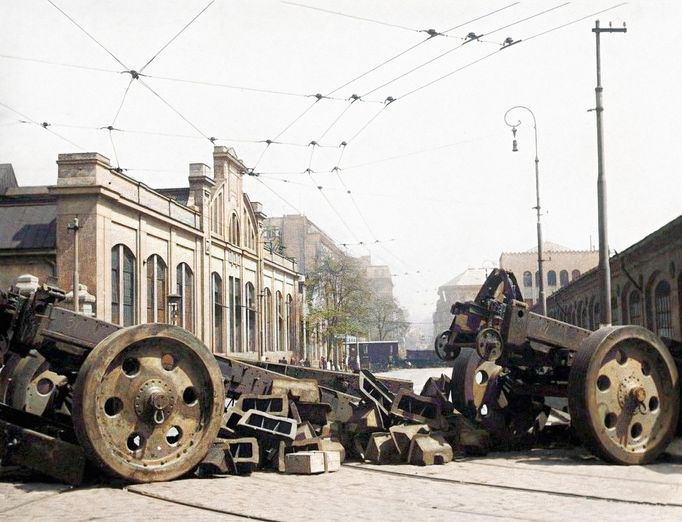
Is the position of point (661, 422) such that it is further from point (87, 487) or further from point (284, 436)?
point (87, 487)

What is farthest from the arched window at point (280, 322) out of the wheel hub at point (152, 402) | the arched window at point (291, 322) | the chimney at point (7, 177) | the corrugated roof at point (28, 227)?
the wheel hub at point (152, 402)

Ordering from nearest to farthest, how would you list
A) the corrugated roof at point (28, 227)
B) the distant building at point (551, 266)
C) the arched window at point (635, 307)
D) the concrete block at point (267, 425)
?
1. the concrete block at point (267, 425)
2. the arched window at point (635, 307)
3. the corrugated roof at point (28, 227)
4. the distant building at point (551, 266)

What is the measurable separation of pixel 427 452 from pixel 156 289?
2596 cm

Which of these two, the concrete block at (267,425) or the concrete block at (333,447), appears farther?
the concrete block at (333,447)

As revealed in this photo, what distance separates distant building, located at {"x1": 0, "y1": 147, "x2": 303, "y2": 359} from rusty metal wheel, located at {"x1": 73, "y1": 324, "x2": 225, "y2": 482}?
20165mm

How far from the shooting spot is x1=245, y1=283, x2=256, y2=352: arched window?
164ft

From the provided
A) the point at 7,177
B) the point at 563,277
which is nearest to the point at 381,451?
the point at 7,177

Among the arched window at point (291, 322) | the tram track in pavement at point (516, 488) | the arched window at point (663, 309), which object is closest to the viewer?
the tram track in pavement at point (516, 488)

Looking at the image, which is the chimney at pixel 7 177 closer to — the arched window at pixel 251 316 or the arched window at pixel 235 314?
the arched window at pixel 235 314

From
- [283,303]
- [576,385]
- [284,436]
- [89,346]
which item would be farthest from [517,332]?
[283,303]

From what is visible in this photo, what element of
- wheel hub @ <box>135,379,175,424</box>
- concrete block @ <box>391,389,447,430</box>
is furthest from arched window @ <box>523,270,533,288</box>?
wheel hub @ <box>135,379,175,424</box>

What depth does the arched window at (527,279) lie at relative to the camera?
3777 inches

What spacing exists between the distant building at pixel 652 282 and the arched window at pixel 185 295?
758 inches

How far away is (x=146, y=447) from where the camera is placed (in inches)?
348
